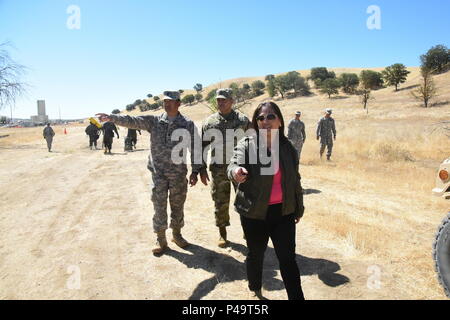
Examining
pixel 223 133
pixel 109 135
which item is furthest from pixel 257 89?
pixel 223 133

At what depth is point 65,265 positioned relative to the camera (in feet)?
12.5

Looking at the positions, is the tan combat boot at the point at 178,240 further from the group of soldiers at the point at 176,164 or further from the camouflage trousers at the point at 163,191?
the camouflage trousers at the point at 163,191

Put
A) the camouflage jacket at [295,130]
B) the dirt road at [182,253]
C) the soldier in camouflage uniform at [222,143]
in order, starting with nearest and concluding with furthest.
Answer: the dirt road at [182,253], the soldier in camouflage uniform at [222,143], the camouflage jacket at [295,130]

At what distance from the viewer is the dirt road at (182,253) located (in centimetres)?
328

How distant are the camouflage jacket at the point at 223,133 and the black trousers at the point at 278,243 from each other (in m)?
1.49

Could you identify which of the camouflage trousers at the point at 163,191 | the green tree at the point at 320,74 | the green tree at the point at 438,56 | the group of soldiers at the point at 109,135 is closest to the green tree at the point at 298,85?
the green tree at the point at 320,74

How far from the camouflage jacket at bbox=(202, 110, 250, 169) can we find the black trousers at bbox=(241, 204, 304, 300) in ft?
4.90

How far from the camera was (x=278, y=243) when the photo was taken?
272 centimetres

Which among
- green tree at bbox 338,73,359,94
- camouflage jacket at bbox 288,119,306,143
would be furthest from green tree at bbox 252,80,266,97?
camouflage jacket at bbox 288,119,306,143

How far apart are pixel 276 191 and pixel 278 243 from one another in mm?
460

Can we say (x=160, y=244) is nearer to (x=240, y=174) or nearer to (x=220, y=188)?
(x=220, y=188)

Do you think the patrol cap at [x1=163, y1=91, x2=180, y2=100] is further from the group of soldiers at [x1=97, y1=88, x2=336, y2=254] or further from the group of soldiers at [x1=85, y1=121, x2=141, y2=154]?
the group of soldiers at [x1=85, y1=121, x2=141, y2=154]
